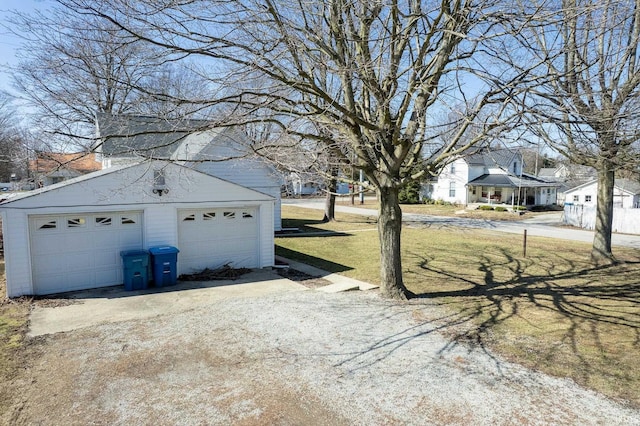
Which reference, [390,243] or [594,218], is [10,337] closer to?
[390,243]

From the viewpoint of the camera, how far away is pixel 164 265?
9828 mm

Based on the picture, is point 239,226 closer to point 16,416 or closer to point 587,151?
point 16,416

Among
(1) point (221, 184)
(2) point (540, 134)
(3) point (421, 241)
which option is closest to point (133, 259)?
(1) point (221, 184)

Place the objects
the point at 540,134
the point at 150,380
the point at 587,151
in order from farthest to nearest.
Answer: the point at 587,151
the point at 540,134
the point at 150,380

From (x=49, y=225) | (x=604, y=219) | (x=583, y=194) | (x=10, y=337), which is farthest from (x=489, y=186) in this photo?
(x=10, y=337)

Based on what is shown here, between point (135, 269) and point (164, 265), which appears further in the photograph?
point (164, 265)

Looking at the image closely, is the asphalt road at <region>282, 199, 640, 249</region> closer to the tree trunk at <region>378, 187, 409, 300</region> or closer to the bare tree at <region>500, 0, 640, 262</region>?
the bare tree at <region>500, 0, 640, 262</region>

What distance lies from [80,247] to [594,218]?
83.5 ft

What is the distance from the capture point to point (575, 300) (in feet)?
30.0

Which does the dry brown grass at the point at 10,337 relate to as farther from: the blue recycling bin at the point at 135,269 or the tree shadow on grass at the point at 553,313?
the tree shadow on grass at the point at 553,313

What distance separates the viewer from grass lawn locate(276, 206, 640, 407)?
587cm

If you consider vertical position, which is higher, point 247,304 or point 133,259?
point 133,259

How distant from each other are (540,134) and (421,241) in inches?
478

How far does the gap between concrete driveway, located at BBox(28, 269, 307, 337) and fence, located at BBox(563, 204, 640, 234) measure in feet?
67.1
